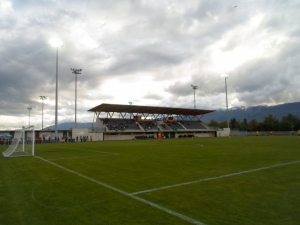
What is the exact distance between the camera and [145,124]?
70188mm

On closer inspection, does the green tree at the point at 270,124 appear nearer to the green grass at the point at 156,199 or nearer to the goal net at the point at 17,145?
the goal net at the point at 17,145

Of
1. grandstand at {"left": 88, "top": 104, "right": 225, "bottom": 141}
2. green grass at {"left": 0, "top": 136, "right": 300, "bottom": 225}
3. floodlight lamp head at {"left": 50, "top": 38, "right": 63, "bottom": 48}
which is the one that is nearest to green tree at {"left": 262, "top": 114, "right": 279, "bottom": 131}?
grandstand at {"left": 88, "top": 104, "right": 225, "bottom": 141}

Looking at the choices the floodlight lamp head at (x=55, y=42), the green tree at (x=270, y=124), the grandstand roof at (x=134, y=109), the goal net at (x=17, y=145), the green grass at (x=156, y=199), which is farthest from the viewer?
the green tree at (x=270, y=124)

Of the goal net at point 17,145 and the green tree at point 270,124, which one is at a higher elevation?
the green tree at point 270,124

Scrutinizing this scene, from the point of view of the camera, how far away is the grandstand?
60.5 metres

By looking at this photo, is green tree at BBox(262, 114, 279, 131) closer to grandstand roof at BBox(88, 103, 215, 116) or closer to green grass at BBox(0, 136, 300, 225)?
grandstand roof at BBox(88, 103, 215, 116)

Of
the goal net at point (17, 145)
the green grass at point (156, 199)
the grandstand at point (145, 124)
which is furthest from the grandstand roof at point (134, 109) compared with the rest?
the green grass at point (156, 199)

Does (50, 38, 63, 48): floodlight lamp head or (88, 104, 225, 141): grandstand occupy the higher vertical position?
(50, 38, 63, 48): floodlight lamp head

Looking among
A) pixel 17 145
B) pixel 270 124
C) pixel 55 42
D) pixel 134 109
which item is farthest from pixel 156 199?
pixel 270 124

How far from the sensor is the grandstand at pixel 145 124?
199 ft

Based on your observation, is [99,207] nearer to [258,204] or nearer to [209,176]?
[258,204]

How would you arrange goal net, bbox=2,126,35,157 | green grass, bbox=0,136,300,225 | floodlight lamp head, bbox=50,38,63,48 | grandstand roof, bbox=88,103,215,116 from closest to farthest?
green grass, bbox=0,136,300,225, goal net, bbox=2,126,35,157, floodlight lamp head, bbox=50,38,63,48, grandstand roof, bbox=88,103,215,116

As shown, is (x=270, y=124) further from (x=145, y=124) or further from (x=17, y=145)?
(x=17, y=145)

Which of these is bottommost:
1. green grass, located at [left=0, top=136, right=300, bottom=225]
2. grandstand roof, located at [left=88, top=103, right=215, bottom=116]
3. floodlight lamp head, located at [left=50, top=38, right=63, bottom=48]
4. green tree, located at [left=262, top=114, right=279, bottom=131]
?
green grass, located at [left=0, top=136, right=300, bottom=225]
